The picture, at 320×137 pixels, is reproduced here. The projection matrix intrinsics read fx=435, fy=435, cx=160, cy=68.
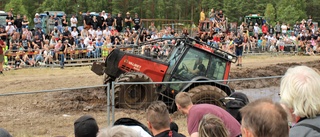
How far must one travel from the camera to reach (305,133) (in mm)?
3408

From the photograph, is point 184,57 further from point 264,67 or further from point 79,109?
point 264,67

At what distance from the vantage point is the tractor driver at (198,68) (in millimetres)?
11085

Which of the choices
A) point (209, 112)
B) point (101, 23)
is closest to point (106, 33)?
point (101, 23)

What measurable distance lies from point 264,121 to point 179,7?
229 feet

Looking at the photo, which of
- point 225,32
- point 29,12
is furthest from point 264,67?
point 29,12

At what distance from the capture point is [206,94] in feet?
33.8

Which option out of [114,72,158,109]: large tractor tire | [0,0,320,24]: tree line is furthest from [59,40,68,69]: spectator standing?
[0,0,320,24]: tree line

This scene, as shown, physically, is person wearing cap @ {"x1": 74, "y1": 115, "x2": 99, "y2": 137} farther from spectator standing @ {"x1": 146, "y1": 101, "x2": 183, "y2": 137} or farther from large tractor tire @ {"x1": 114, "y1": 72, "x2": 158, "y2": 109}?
large tractor tire @ {"x1": 114, "y1": 72, "x2": 158, "y2": 109}

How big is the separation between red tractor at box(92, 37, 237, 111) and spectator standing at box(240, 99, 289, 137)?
6936 millimetres

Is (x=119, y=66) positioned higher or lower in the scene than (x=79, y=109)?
higher

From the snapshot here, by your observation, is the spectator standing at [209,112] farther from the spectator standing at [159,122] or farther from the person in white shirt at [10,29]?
the person in white shirt at [10,29]

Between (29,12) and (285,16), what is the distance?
3883cm

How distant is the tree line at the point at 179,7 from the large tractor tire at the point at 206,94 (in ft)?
168

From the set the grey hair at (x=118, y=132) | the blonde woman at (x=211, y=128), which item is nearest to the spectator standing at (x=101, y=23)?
the blonde woman at (x=211, y=128)
